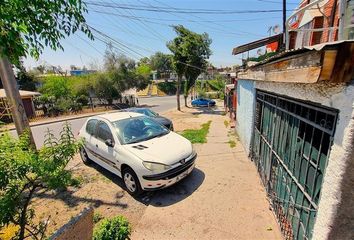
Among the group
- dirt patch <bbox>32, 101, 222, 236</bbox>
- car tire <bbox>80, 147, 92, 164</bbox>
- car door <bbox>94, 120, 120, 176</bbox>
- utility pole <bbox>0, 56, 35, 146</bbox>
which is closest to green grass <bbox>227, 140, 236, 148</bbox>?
dirt patch <bbox>32, 101, 222, 236</bbox>

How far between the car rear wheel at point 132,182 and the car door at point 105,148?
341 mm

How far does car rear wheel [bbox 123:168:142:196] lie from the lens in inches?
180

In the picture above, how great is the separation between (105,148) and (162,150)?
161cm

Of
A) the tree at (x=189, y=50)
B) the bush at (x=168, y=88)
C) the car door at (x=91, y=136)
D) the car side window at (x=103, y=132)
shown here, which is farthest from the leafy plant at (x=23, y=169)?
the bush at (x=168, y=88)

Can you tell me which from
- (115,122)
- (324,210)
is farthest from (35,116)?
(324,210)

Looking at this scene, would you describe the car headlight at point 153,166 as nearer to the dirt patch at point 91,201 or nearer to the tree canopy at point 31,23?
the dirt patch at point 91,201

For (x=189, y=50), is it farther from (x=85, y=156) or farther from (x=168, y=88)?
(x=168, y=88)

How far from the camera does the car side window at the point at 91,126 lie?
587 centimetres

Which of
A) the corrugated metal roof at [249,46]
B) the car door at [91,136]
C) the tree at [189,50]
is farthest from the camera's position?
the tree at [189,50]

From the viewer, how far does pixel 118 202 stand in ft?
15.2

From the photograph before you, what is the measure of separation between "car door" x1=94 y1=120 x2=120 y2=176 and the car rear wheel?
34cm

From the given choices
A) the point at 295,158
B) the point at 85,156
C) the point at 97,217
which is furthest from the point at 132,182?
the point at 295,158

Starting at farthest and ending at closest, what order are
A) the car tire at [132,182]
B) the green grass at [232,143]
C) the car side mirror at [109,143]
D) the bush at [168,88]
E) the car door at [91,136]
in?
the bush at [168,88]
the green grass at [232,143]
the car door at [91,136]
the car side mirror at [109,143]
the car tire at [132,182]

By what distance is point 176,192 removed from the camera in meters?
4.77
